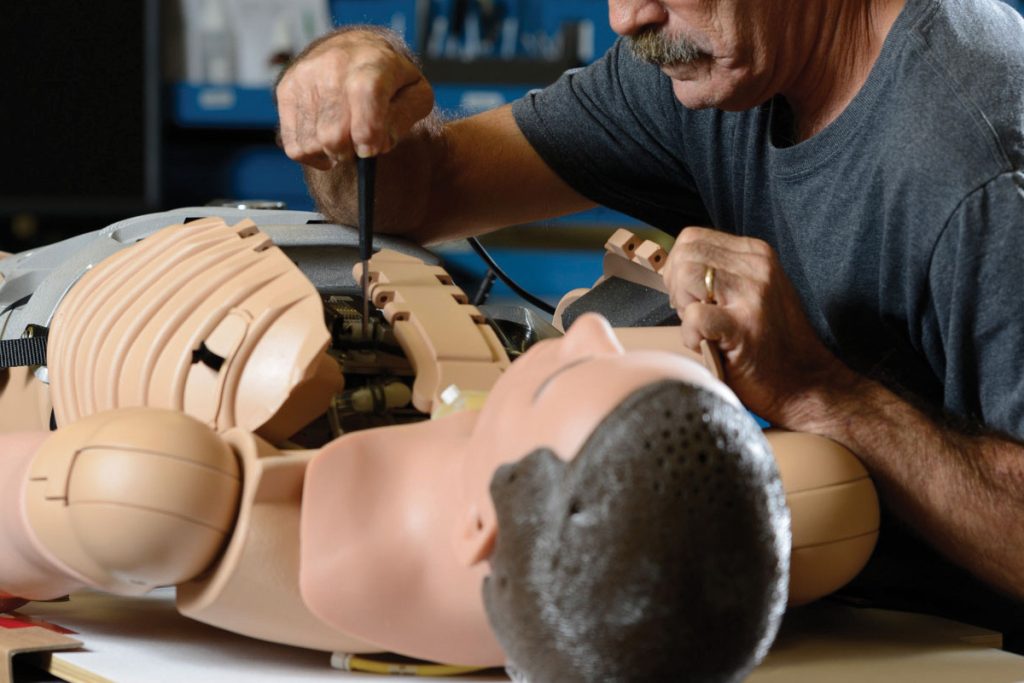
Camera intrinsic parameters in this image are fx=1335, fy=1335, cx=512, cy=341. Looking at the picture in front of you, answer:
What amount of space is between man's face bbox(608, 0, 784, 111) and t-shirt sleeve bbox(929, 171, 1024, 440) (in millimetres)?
286

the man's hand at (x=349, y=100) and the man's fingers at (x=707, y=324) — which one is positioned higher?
the man's hand at (x=349, y=100)

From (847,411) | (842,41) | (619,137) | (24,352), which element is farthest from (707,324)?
(619,137)

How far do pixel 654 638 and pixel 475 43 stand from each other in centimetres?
305

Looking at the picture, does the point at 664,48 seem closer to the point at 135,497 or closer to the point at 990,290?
the point at 990,290

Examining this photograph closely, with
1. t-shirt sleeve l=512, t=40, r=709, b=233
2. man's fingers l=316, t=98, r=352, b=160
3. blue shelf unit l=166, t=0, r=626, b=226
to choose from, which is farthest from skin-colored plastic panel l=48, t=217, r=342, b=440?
blue shelf unit l=166, t=0, r=626, b=226

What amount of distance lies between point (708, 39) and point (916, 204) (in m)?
0.27

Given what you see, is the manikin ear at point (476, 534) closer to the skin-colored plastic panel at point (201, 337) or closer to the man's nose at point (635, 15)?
the skin-colored plastic panel at point (201, 337)

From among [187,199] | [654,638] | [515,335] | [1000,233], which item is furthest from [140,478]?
[187,199]

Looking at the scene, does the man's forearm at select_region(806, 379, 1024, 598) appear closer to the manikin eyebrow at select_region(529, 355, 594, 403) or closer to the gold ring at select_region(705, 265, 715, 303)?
the gold ring at select_region(705, 265, 715, 303)

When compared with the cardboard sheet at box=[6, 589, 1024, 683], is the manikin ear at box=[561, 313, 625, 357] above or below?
above

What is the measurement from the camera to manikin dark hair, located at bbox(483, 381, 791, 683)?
0.66 metres

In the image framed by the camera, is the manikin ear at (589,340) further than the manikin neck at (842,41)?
No

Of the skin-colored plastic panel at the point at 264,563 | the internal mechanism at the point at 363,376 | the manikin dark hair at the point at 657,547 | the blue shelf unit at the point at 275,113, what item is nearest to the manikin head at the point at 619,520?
the manikin dark hair at the point at 657,547

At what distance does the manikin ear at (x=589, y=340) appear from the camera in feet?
2.49
